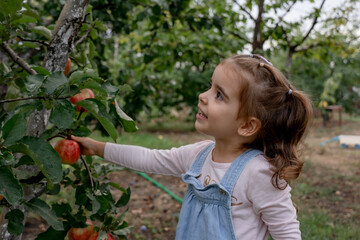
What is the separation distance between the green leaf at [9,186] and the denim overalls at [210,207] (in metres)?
0.58

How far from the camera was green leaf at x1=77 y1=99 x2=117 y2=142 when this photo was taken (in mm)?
857

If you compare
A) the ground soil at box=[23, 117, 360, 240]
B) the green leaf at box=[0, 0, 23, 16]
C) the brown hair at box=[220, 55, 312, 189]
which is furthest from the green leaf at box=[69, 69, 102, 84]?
the ground soil at box=[23, 117, 360, 240]

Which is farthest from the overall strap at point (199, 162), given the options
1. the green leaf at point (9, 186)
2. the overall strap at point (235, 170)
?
the green leaf at point (9, 186)

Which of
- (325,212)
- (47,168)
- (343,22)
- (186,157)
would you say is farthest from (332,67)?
(47,168)

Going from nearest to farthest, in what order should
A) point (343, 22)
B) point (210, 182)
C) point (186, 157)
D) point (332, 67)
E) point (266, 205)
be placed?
point (266, 205) < point (210, 182) < point (186, 157) < point (343, 22) < point (332, 67)

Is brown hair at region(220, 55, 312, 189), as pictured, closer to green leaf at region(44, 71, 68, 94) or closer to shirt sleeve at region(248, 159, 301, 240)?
shirt sleeve at region(248, 159, 301, 240)

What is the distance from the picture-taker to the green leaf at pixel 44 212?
3.30 ft

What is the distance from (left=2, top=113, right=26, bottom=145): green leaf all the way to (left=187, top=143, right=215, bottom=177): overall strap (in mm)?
629

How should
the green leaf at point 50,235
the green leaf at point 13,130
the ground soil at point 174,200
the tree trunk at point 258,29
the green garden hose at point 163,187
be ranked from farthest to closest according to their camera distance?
1. the green garden hose at point 163,187
2. the tree trunk at point 258,29
3. the ground soil at point 174,200
4. the green leaf at point 50,235
5. the green leaf at point 13,130

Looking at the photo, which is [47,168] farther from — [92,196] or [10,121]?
[92,196]

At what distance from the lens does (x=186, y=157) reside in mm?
1403

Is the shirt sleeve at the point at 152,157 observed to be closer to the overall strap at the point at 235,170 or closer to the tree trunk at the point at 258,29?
the overall strap at the point at 235,170

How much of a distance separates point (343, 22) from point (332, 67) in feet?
22.6

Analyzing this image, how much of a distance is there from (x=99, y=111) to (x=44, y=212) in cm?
33
